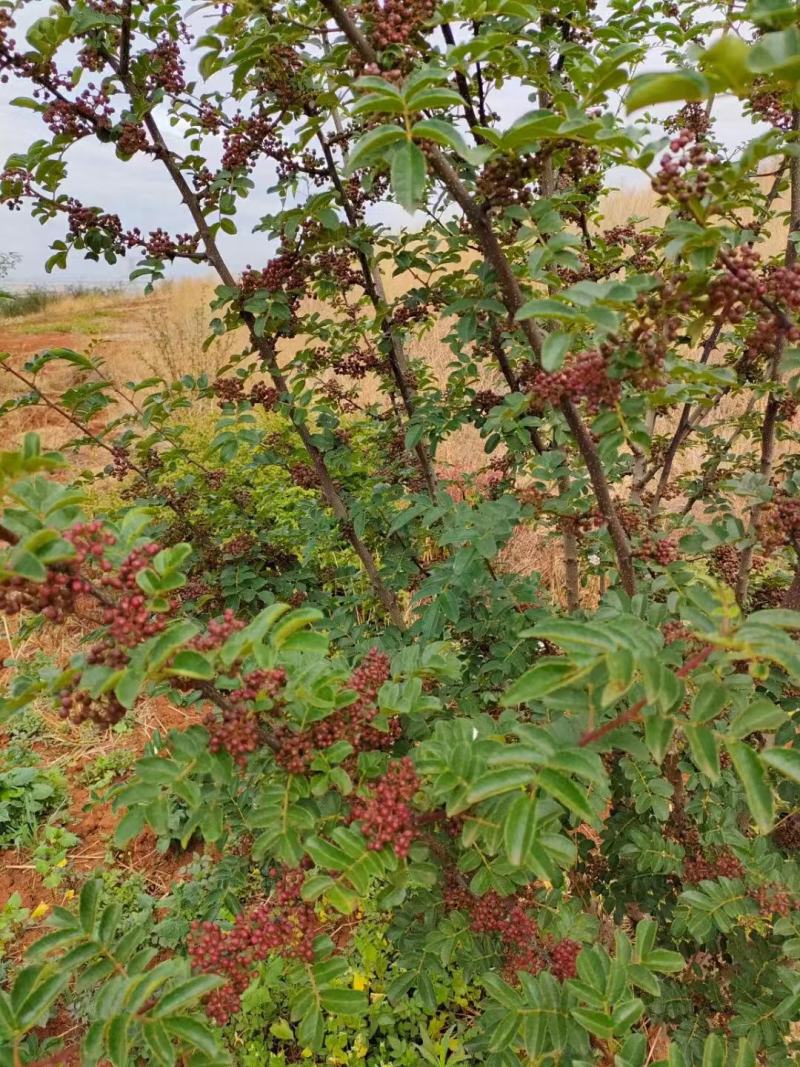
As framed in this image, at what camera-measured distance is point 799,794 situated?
1928 millimetres

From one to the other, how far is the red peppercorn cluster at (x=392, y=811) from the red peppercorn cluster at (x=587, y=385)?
0.75 meters

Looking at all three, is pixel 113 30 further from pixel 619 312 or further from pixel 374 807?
pixel 374 807

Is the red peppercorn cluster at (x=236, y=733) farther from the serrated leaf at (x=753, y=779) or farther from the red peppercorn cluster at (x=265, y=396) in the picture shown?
the red peppercorn cluster at (x=265, y=396)

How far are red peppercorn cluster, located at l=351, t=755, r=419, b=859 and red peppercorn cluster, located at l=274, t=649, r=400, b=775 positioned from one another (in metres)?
0.10

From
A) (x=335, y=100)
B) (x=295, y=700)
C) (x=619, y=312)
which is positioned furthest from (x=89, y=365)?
(x=619, y=312)

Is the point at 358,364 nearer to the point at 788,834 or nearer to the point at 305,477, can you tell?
the point at 305,477

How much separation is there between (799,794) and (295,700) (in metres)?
1.55

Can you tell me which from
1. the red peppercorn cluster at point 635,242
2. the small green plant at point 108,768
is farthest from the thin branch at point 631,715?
the small green plant at point 108,768

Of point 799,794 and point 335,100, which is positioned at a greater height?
point 335,100

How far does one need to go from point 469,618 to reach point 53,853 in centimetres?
309

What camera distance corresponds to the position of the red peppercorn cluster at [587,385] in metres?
1.23

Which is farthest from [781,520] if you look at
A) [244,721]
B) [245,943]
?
[245,943]

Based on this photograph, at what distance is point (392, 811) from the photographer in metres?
1.18

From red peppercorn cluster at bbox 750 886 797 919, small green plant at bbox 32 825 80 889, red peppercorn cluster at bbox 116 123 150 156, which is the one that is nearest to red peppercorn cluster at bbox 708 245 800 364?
red peppercorn cluster at bbox 750 886 797 919
